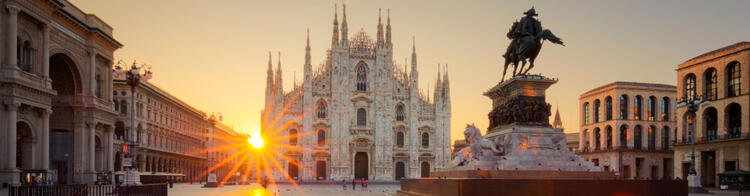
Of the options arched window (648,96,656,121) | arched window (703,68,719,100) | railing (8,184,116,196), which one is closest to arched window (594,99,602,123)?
arched window (648,96,656,121)

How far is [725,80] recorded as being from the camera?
151 feet

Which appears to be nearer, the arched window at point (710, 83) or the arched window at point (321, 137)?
the arched window at point (710, 83)

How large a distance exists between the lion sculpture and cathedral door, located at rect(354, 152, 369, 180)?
5334 centimetres

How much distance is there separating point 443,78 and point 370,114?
32.5 feet

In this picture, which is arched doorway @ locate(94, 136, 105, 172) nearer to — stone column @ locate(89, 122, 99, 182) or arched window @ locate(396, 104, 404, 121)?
stone column @ locate(89, 122, 99, 182)

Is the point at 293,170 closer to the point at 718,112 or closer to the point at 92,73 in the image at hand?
the point at 92,73

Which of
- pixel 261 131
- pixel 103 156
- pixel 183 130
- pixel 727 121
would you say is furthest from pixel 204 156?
pixel 727 121

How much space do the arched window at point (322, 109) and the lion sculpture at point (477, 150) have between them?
52545 mm

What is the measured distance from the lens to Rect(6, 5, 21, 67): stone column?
26.8 meters

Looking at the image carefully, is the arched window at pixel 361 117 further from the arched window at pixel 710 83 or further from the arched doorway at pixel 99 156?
the arched doorway at pixel 99 156

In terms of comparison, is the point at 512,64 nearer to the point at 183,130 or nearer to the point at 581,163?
the point at 581,163

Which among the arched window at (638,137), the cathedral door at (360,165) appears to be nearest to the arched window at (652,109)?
the arched window at (638,137)

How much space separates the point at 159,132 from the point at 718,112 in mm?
49552

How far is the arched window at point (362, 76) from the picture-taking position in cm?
7462
